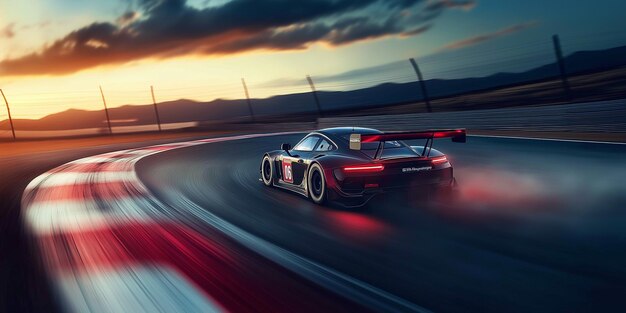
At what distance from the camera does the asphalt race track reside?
3912 mm

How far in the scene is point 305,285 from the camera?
13.8 ft

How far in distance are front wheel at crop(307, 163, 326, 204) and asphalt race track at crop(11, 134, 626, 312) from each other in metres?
0.14

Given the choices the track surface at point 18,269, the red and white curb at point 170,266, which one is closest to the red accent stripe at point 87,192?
the track surface at point 18,269

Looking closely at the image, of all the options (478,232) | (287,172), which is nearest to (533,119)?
(287,172)

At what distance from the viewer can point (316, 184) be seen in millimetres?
7730

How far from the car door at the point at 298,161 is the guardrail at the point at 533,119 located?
8.27 m

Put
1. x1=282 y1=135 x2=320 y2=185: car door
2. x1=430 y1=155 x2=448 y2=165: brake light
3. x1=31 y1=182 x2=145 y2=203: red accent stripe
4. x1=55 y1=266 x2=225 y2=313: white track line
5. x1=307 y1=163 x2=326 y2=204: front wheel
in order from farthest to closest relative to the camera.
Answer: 1. x1=31 y1=182 x2=145 y2=203: red accent stripe
2. x1=282 y1=135 x2=320 y2=185: car door
3. x1=307 y1=163 x2=326 y2=204: front wheel
4. x1=430 y1=155 x2=448 y2=165: brake light
5. x1=55 y1=266 x2=225 y2=313: white track line

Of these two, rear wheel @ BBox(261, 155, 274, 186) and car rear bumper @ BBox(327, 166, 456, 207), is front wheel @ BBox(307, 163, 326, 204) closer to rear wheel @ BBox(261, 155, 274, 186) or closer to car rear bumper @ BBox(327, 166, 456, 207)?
car rear bumper @ BBox(327, 166, 456, 207)

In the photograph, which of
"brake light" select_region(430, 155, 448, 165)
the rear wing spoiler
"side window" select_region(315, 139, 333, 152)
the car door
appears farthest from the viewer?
the car door

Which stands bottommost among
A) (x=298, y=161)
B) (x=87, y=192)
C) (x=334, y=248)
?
(x=334, y=248)

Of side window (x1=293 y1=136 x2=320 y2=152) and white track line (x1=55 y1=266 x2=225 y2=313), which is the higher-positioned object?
side window (x1=293 y1=136 x2=320 y2=152)

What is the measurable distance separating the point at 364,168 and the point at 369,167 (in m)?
0.06

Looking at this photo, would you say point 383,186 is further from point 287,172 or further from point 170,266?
point 170,266

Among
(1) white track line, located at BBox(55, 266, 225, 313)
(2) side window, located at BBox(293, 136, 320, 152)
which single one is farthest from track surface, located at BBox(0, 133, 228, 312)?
(2) side window, located at BBox(293, 136, 320, 152)
